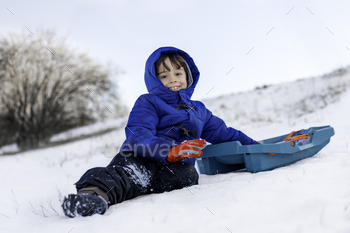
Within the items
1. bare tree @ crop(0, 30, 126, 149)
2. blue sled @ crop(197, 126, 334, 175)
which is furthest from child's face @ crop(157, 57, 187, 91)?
bare tree @ crop(0, 30, 126, 149)

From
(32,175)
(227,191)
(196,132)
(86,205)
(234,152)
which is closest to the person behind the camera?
(86,205)

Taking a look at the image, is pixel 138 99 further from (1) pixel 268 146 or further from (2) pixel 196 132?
(1) pixel 268 146

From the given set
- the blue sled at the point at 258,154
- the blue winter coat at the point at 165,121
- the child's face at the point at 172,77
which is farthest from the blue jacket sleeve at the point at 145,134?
the blue sled at the point at 258,154

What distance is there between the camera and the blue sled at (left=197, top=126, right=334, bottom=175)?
1933 millimetres

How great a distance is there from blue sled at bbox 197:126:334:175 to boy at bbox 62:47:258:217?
0.24m

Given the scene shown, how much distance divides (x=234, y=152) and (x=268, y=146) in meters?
0.25

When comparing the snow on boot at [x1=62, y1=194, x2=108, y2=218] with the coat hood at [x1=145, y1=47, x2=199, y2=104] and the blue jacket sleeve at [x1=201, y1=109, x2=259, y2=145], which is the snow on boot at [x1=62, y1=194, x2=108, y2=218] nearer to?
the coat hood at [x1=145, y1=47, x2=199, y2=104]

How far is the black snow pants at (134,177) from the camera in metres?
1.53

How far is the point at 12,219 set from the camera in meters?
1.64

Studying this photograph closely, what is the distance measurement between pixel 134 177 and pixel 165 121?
0.52m

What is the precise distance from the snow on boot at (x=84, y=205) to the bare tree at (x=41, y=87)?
23.3 feet

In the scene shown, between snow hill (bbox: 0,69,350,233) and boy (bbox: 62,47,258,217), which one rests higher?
boy (bbox: 62,47,258,217)

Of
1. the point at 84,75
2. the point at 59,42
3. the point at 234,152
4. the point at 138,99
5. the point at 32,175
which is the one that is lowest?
the point at 32,175

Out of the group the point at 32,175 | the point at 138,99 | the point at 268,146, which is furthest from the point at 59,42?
the point at 268,146
